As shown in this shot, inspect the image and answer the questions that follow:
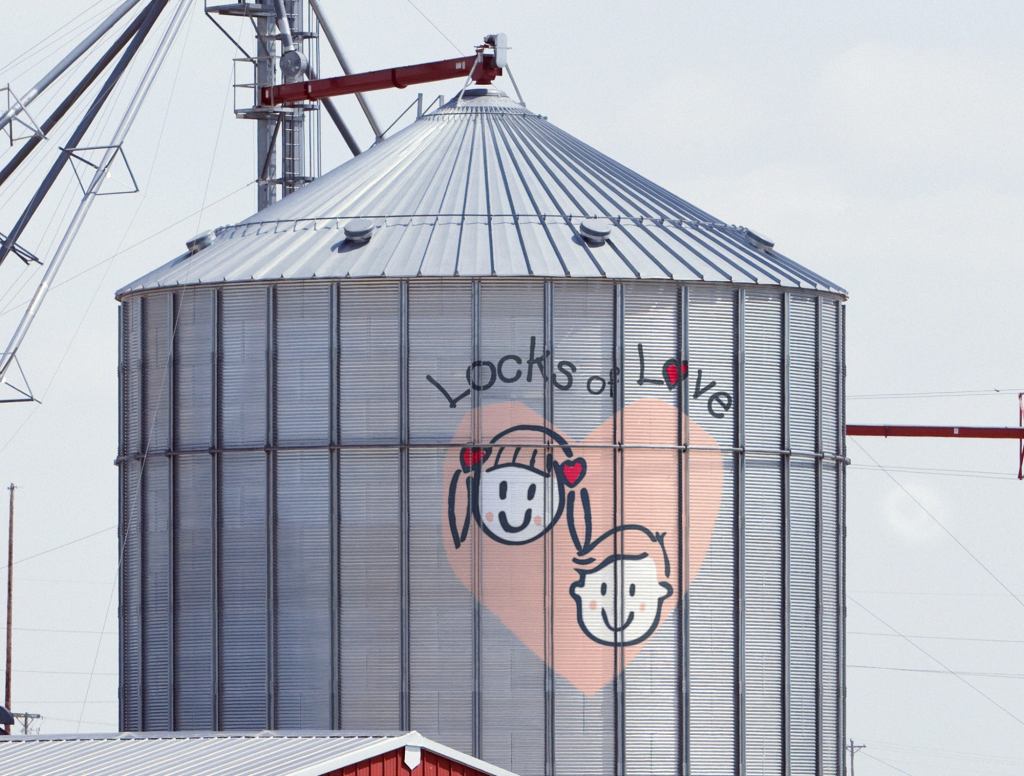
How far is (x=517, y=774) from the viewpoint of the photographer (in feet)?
164

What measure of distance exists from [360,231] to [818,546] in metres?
11.5

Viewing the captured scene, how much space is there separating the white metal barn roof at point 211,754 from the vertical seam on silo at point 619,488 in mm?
7964

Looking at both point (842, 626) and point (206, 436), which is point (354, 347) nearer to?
point (206, 436)

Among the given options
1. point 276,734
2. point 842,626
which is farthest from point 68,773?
point 842,626

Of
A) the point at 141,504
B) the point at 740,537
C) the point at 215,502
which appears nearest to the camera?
the point at 740,537

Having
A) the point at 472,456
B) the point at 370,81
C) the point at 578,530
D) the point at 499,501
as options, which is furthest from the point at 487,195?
the point at 370,81

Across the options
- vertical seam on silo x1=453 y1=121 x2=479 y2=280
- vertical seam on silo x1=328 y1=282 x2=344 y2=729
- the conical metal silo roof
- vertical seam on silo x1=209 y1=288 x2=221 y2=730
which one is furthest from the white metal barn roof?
vertical seam on silo x1=453 y1=121 x2=479 y2=280

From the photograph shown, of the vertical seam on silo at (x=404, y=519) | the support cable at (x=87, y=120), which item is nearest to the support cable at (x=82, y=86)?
the support cable at (x=87, y=120)

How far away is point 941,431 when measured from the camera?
83812 millimetres

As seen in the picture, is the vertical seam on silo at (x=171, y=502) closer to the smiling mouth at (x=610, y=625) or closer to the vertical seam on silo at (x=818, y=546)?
the smiling mouth at (x=610, y=625)

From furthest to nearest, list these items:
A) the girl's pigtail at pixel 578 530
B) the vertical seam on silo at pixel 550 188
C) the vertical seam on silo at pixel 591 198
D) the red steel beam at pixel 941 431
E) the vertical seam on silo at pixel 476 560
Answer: the red steel beam at pixel 941 431 < the vertical seam on silo at pixel 591 198 < the vertical seam on silo at pixel 550 188 < the girl's pigtail at pixel 578 530 < the vertical seam on silo at pixel 476 560

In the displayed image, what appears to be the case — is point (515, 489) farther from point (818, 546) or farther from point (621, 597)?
point (818, 546)

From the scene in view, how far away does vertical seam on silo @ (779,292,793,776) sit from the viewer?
A: 52969mm

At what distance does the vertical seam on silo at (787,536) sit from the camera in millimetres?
52969
